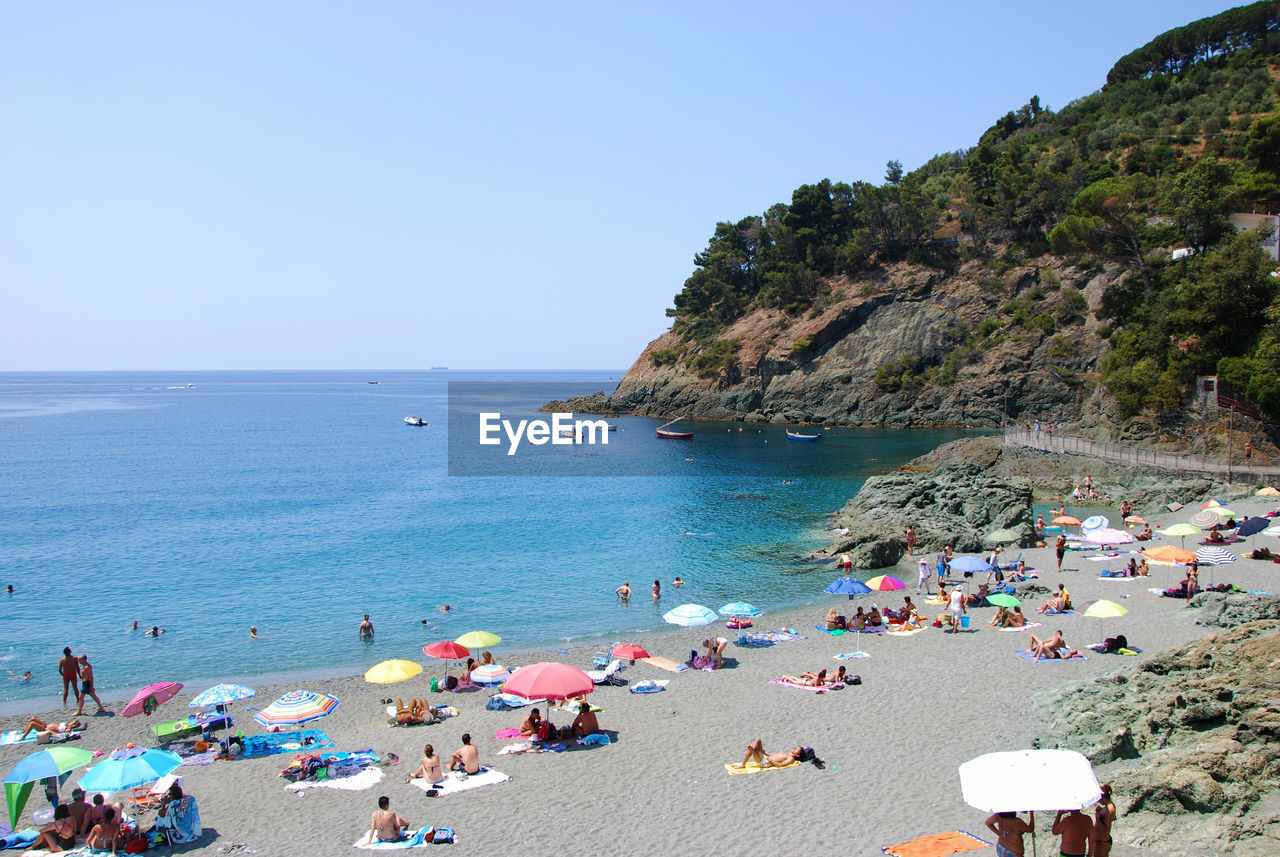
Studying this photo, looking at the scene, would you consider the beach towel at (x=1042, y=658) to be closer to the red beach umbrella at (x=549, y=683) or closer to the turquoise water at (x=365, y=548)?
the turquoise water at (x=365, y=548)

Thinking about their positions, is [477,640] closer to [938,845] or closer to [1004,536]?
[938,845]

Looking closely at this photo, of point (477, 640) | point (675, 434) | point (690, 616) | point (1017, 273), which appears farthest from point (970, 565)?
point (1017, 273)

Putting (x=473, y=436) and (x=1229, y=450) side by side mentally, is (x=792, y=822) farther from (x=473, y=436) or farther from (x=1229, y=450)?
(x=473, y=436)

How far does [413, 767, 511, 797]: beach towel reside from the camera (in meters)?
14.0

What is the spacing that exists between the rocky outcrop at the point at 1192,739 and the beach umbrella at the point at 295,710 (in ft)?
46.8

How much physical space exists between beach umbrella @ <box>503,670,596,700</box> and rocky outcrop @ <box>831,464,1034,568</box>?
19618 mm

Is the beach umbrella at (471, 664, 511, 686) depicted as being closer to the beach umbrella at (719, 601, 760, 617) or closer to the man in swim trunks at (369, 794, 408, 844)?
the beach umbrella at (719, 601, 760, 617)

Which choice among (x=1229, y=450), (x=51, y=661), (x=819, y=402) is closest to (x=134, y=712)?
(x=51, y=661)

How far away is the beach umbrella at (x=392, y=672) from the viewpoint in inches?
704

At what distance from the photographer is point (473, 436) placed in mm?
108125

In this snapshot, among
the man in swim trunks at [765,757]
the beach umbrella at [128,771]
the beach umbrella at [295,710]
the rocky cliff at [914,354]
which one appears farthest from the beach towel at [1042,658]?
the rocky cliff at [914,354]

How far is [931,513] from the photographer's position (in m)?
38.4

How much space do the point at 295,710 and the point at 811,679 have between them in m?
11.7

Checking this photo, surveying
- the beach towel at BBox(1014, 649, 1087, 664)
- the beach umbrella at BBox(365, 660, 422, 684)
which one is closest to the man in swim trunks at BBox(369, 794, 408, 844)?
the beach umbrella at BBox(365, 660, 422, 684)
